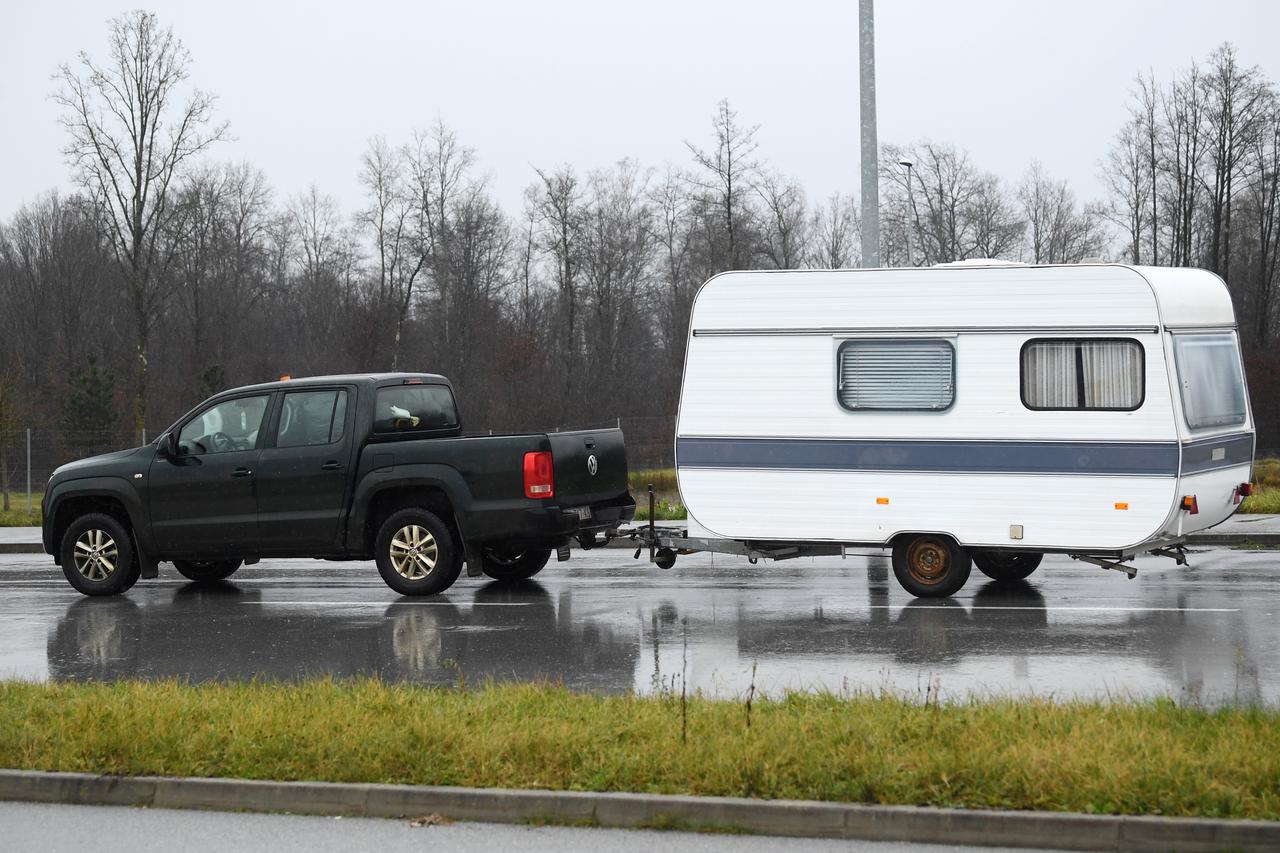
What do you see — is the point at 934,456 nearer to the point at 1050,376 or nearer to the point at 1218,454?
the point at 1050,376

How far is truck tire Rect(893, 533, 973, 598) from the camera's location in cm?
1246

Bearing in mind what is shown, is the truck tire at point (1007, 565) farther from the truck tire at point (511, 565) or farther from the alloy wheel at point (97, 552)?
the alloy wheel at point (97, 552)

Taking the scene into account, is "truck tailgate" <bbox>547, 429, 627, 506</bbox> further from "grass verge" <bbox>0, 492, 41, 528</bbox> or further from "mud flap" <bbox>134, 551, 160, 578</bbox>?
"grass verge" <bbox>0, 492, 41, 528</bbox>

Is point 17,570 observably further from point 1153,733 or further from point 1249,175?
point 1249,175

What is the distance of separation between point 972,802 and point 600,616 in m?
6.52

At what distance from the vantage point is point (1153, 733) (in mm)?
6719

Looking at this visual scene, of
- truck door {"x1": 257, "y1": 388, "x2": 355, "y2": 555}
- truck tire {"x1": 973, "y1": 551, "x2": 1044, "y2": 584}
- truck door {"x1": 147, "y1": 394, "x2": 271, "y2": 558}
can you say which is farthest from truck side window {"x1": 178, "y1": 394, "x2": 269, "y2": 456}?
truck tire {"x1": 973, "y1": 551, "x2": 1044, "y2": 584}

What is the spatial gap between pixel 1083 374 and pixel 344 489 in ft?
22.2

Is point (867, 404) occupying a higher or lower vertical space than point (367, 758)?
higher

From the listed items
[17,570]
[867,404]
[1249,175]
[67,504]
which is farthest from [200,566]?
[1249,175]

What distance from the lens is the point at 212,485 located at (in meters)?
14.0

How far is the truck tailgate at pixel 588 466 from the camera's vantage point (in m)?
13.3

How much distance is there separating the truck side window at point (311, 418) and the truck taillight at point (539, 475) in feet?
6.52

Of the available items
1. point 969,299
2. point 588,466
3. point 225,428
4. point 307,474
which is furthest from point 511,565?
point 969,299
